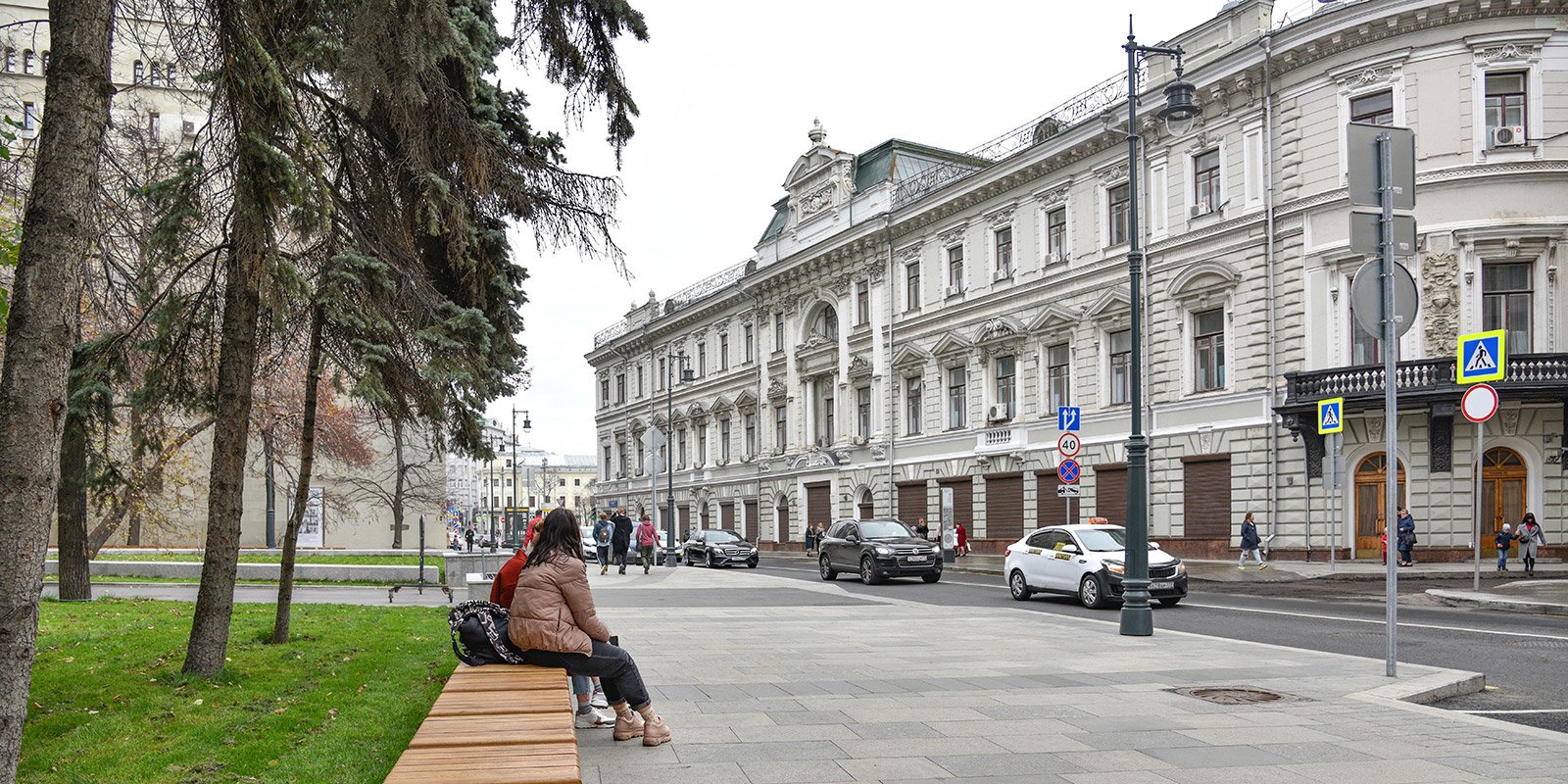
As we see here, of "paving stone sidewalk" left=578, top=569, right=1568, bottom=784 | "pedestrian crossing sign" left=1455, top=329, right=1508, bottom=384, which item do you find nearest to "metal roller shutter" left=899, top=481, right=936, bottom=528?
"pedestrian crossing sign" left=1455, top=329, right=1508, bottom=384

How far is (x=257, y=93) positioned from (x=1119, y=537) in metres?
18.2

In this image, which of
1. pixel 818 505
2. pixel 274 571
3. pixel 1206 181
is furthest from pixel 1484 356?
pixel 818 505

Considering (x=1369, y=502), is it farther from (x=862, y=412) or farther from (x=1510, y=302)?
(x=862, y=412)

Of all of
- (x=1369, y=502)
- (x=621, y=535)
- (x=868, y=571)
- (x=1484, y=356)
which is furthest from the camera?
(x=621, y=535)

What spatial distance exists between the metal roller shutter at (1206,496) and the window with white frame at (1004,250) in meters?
11.0

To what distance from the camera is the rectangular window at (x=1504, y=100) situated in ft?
97.3

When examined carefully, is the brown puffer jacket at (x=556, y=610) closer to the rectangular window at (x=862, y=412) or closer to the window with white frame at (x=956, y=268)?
the window with white frame at (x=956, y=268)

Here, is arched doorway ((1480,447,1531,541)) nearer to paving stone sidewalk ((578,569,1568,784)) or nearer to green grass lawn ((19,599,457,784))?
paving stone sidewalk ((578,569,1568,784))

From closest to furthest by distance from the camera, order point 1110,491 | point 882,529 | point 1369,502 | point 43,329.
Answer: point 43,329 → point 882,529 → point 1369,502 → point 1110,491

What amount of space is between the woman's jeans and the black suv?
69.4 feet

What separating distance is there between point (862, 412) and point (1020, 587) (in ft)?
97.9

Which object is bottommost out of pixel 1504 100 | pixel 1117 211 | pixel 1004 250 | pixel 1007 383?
pixel 1007 383

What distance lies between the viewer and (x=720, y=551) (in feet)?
143

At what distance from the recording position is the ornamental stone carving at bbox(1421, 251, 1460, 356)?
95.4ft
